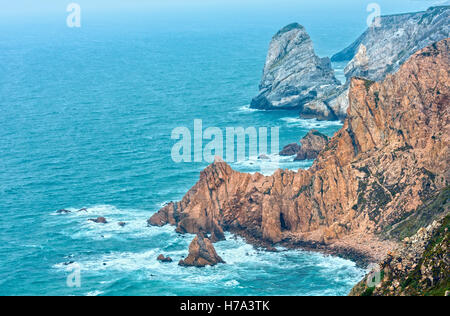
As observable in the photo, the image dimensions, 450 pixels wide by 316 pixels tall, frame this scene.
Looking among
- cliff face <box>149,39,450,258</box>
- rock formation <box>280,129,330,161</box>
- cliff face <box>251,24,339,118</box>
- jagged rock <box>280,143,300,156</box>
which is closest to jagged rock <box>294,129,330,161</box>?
rock formation <box>280,129,330,161</box>

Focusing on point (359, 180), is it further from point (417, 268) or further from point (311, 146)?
point (417, 268)

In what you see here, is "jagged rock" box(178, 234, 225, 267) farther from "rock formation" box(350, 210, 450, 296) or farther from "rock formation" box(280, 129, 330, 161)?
"rock formation" box(280, 129, 330, 161)

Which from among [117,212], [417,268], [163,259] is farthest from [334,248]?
[117,212]

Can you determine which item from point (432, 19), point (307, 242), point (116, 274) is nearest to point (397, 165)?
point (307, 242)

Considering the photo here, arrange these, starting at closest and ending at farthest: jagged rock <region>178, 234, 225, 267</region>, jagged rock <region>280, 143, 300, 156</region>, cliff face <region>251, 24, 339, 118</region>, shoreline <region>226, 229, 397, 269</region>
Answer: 1. shoreline <region>226, 229, 397, 269</region>
2. jagged rock <region>178, 234, 225, 267</region>
3. jagged rock <region>280, 143, 300, 156</region>
4. cliff face <region>251, 24, 339, 118</region>

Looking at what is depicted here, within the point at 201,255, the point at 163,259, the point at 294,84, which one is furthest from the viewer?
the point at 294,84

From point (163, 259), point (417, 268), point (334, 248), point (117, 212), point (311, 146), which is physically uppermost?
point (311, 146)

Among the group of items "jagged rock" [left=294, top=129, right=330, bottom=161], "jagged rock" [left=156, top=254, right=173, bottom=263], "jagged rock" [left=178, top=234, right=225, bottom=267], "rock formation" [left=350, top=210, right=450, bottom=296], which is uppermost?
"jagged rock" [left=294, top=129, right=330, bottom=161]

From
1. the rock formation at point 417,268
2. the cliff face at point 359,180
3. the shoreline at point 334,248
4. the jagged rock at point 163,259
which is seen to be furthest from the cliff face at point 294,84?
the rock formation at point 417,268
